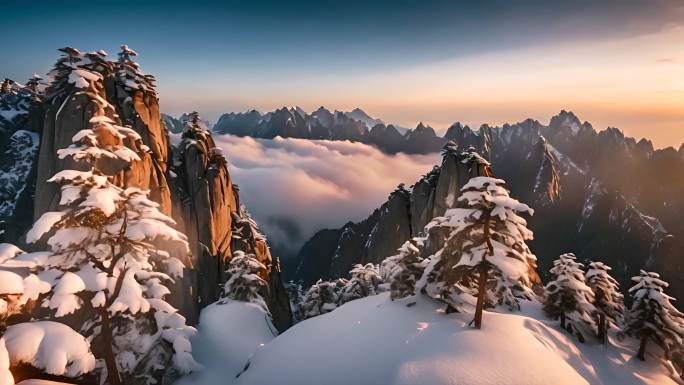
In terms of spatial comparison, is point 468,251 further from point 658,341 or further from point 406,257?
point 658,341

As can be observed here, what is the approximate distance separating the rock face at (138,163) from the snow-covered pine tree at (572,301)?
39965 millimetres

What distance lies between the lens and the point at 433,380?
14516mm

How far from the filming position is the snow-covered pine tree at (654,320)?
3114 centimetres

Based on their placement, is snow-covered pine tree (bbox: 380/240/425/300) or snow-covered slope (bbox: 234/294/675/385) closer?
snow-covered slope (bbox: 234/294/675/385)

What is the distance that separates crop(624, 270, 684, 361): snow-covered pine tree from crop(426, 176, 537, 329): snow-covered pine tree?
72.6 feet

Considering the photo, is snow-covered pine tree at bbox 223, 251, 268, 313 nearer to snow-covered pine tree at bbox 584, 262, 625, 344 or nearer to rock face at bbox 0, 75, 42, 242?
rock face at bbox 0, 75, 42, 242

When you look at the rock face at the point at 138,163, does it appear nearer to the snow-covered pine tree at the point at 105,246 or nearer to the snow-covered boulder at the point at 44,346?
the snow-covered pine tree at the point at 105,246

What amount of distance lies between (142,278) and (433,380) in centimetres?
1312

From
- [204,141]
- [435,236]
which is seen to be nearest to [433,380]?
[204,141]

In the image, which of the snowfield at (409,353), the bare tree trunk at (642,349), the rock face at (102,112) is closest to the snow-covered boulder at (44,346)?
the snowfield at (409,353)

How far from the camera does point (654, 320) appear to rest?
31734 millimetres

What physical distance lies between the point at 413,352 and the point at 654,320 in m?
29.8

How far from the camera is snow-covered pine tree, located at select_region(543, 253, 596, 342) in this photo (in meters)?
32.7

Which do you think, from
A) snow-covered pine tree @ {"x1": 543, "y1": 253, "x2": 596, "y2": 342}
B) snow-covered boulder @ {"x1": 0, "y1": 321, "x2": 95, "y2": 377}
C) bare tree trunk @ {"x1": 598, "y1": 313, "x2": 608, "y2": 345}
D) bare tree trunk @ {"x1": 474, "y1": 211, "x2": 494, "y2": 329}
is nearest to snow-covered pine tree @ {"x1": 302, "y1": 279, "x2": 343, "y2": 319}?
snow-covered pine tree @ {"x1": 543, "y1": 253, "x2": 596, "y2": 342}
